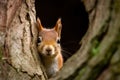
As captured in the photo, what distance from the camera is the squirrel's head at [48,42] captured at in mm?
4898

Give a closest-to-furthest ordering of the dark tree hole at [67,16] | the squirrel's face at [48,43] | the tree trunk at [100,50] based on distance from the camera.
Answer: the tree trunk at [100,50], the squirrel's face at [48,43], the dark tree hole at [67,16]

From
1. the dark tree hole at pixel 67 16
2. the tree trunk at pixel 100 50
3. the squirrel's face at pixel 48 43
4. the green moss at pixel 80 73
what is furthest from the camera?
the dark tree hole at pixel 67 16

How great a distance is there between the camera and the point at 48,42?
5.08 meters

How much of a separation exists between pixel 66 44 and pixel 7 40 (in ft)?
12.0

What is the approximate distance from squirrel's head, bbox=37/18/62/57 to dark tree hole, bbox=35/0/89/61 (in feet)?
8.46

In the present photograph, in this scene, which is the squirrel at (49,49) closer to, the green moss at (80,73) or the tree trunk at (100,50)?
the tree trunk at (100,50)

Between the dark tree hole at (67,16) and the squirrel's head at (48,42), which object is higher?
the squirrel's head at (48,42)

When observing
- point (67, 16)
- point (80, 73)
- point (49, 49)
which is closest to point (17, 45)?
point (49, 49)

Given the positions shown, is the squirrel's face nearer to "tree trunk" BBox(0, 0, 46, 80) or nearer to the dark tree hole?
"tree trunk" BBox(0, 0, 46, 80)

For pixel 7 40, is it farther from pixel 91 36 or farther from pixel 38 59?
pixel 91 36

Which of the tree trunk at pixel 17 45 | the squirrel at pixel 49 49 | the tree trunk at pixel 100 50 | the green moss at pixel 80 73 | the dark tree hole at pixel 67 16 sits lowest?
the dark tree hole at pixel 67 16

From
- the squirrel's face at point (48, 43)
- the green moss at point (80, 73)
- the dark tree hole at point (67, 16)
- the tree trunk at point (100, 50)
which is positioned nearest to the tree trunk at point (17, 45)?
the squirrel's face at point (48, 43)

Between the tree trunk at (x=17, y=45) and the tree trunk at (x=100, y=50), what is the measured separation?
1334 mm

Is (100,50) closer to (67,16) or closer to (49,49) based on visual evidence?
(49,49)
